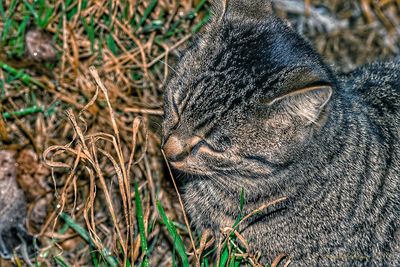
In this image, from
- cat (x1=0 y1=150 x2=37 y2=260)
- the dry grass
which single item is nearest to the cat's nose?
the dry grass

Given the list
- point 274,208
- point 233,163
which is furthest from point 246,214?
point 233,163

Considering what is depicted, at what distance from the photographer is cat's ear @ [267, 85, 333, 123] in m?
2.93

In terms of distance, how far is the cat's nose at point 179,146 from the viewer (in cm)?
314

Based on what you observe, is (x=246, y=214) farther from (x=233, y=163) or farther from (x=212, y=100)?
(x=212, y=100)

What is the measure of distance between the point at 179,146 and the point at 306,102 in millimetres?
555

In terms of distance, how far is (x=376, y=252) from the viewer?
11.7 ft

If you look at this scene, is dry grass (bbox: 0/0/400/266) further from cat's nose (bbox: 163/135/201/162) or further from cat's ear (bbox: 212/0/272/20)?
cat's ear (bbox: 212/0/272/20)

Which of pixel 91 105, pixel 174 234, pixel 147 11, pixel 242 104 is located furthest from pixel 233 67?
pixel 147 11

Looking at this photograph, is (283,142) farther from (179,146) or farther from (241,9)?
(241,9)

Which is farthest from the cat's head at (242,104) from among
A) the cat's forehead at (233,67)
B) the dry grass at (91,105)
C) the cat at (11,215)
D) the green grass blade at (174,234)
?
the cat at (11,215)

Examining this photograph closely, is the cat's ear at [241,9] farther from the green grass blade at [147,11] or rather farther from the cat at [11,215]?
the cat at [11,215]

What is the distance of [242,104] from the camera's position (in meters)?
3.07

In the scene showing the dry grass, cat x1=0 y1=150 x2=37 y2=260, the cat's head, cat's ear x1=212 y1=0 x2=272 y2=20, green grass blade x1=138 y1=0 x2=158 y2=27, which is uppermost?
cat's ear x1=212 y1=0 x2=272 y2=20

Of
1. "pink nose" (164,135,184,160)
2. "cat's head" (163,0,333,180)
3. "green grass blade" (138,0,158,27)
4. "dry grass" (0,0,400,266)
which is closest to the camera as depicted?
"cat's head" (163,0,333,180)
